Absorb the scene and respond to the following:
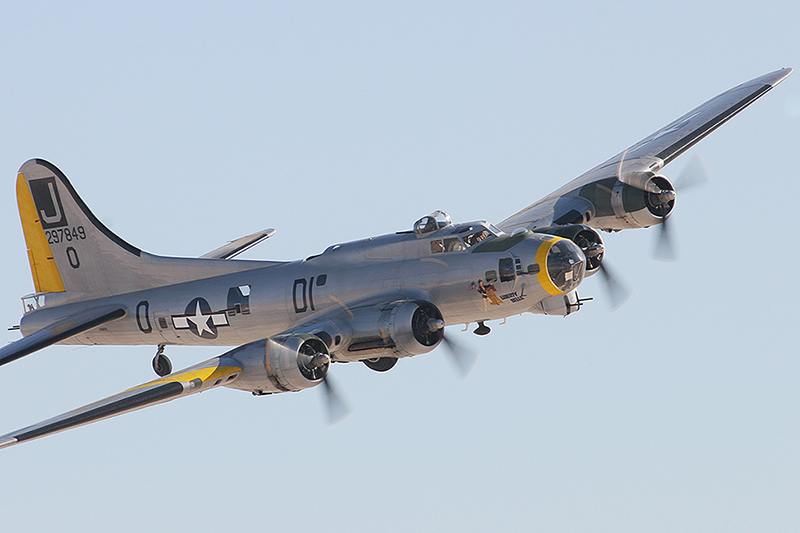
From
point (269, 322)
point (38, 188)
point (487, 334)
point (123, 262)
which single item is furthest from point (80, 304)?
point (487, 334)

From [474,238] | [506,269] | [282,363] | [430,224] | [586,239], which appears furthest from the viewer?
[586,239]

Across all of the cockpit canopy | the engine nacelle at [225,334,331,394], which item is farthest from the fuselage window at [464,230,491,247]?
the engine nacelle at [225,334,331,394]

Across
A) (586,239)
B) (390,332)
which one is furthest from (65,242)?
(586,239)

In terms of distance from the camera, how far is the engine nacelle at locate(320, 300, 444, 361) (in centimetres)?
2680

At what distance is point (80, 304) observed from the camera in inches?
1372

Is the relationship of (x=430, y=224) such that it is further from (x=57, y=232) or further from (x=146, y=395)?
(x=57, y=232)

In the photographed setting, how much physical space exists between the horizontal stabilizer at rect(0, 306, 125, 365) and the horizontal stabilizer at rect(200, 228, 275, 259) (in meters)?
5.81

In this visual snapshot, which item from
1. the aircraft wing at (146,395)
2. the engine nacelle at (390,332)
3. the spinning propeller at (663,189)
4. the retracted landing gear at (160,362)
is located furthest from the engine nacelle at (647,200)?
the retracted landing gear at (160,362)

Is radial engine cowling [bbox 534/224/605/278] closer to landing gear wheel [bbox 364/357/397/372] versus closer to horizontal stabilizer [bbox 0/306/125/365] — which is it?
landing gear wheel [bbox 364/357/397/372]

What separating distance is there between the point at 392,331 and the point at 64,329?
12.4 m

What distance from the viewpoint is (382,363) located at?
2917 centimetres

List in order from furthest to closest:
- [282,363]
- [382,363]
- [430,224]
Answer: [382,363] → [430,224] → [282,363]

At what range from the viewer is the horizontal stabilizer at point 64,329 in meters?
32.2

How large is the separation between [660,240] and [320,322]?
37.5ft
